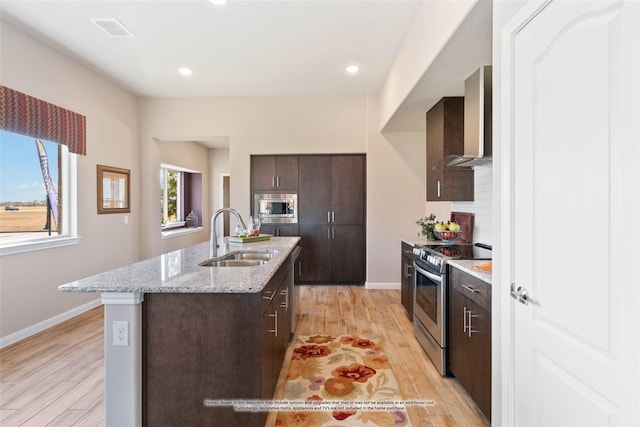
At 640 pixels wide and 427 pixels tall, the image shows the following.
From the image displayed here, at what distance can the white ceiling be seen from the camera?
2.78 metres

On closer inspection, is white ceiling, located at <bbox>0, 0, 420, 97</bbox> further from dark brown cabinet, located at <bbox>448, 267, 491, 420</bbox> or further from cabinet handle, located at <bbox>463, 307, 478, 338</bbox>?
cabinet handle, located at <bbox>463, 307, 478, 338</bbox>

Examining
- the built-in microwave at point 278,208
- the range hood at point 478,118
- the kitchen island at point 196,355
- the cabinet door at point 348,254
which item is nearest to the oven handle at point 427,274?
the range hood at point 478,118

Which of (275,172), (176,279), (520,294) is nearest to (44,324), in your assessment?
(176,279)

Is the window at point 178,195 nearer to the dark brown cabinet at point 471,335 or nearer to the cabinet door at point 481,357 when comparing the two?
the dark brown cabinet at point 471,335

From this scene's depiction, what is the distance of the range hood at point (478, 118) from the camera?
7.95ft

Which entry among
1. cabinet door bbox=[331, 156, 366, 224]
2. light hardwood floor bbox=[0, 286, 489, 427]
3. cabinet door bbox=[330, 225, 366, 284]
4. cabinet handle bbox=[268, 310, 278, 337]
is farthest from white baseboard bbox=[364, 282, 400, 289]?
cabinet handle bbox=[268, 310, 278, 337]

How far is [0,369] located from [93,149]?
259 cm

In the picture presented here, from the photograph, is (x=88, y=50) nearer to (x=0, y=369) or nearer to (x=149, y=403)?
(x=0, y=369)

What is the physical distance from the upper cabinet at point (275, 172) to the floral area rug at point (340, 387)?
8.97 ft

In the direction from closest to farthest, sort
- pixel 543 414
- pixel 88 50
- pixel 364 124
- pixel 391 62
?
1. pixel 543 414
2. pixel 88 50
3. pixel 391 62
4. pixel 364 124

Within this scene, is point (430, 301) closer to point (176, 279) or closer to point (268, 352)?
point (268, 352)

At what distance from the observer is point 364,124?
4.99 m

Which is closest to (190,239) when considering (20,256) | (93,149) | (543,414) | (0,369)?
(93,149)

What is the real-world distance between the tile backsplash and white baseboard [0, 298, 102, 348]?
4.52 metres
